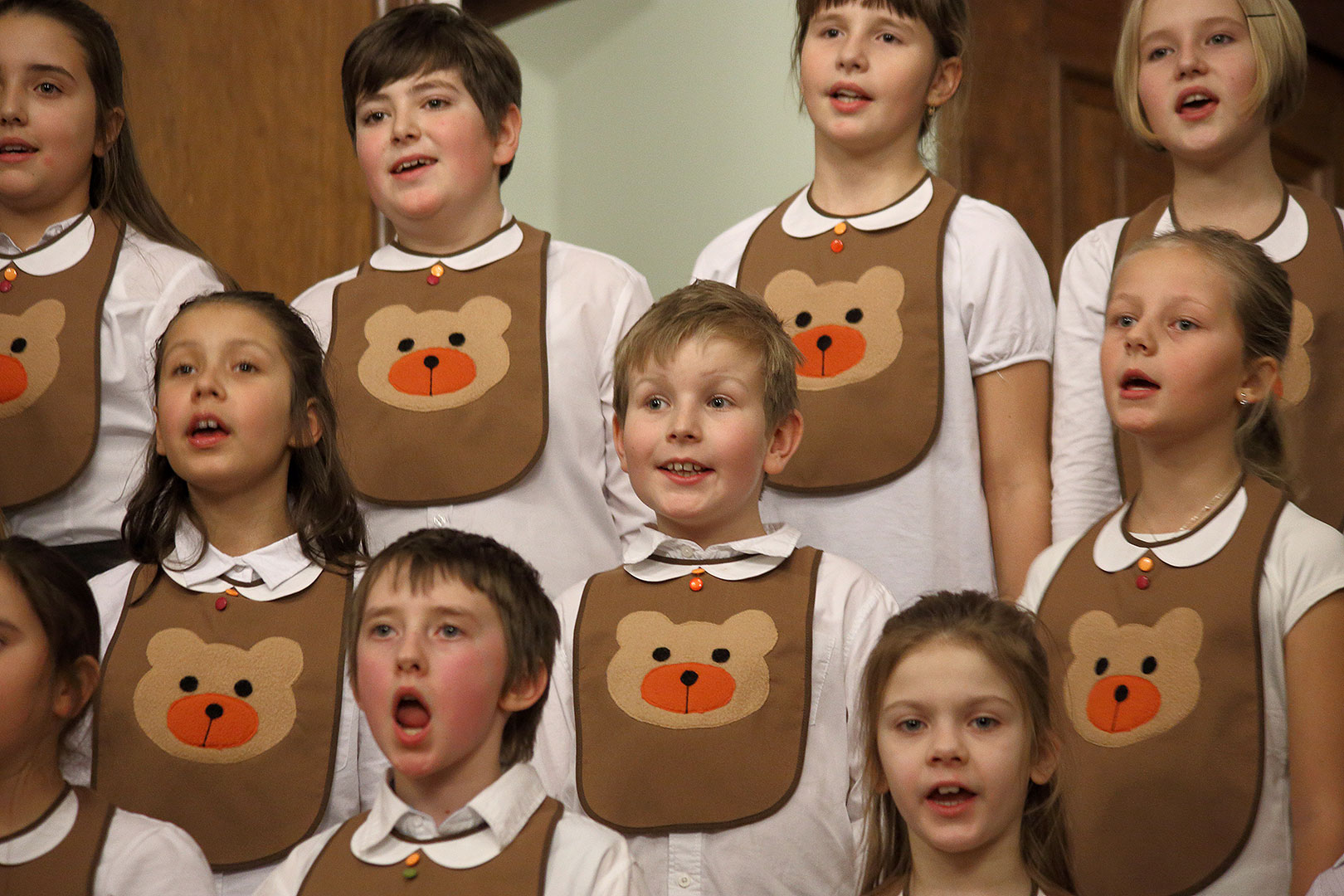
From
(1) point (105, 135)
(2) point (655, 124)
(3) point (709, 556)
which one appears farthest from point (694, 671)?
(2) point (655, 124)

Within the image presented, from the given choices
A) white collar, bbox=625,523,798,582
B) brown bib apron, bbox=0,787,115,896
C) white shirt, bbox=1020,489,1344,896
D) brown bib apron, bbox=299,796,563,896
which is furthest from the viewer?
white collar, bbox=625,523,798,582

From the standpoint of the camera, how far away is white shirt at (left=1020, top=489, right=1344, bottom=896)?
1829 millimetres

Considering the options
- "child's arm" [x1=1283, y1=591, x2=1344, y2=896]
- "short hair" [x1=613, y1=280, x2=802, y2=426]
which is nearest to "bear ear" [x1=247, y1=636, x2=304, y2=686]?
"short hair" [x1=613, y1=280, x2=802, y2=426]

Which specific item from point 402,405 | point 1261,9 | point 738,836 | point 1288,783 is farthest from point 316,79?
point 1288,783

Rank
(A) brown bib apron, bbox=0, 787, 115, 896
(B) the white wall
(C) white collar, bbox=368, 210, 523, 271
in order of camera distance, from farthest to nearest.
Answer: (B) the white wall < (C) white collar, bbox=368, 210, 523, 271 < (A) brown bib apron, bbox=0, 787, 115, 896

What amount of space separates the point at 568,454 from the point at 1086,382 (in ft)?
2.29

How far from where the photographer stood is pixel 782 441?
203 cm

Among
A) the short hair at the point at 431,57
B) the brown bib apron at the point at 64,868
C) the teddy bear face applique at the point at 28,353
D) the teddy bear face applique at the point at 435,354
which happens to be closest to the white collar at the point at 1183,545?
the teddy bear face applique at the point at 435,354

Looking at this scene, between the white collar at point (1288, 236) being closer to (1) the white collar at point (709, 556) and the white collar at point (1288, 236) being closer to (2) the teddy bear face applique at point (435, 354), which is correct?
(1) the white collar at point (709, 556)

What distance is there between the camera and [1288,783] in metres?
1.85

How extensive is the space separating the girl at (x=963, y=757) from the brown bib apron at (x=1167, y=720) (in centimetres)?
14

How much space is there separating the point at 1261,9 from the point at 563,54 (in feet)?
7.68

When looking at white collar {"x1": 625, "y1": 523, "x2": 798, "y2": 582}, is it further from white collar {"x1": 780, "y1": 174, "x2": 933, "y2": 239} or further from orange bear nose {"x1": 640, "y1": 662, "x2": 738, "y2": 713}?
white collar {"x1": 780, "y1": 174, "x2": 933, "y2": 239}

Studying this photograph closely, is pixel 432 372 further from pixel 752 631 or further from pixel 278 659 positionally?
pixel 752 631
